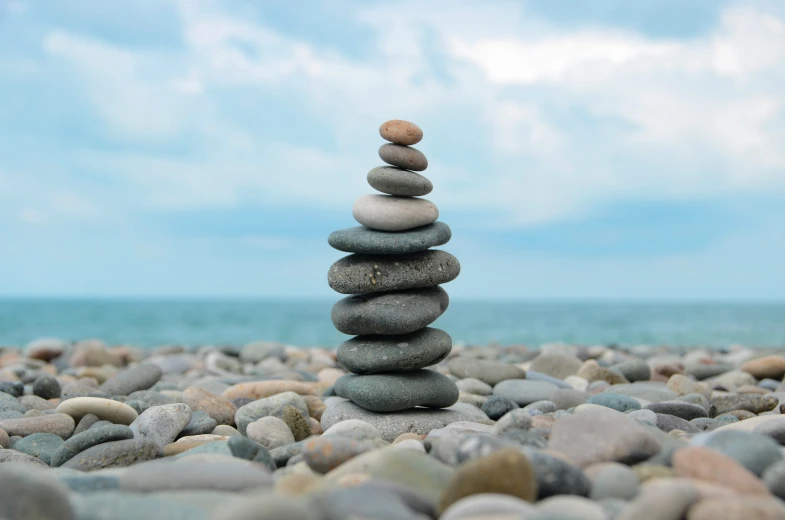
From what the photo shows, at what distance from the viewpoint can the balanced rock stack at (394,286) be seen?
5816mm

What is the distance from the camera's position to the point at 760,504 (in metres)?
2.86

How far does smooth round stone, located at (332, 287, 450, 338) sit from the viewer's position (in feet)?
19.0

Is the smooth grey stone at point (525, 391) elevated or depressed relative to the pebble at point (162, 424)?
elevated

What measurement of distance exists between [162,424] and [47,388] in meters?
3.06

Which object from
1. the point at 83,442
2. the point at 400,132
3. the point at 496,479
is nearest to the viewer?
the point at 496,479

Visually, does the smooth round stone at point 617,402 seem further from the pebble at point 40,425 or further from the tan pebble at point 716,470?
the pebble at point 40,425

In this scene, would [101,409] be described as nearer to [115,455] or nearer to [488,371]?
[115,455]

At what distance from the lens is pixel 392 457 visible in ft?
11.8

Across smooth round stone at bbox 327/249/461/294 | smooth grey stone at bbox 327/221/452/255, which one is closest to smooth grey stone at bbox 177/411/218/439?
smooth round stone at bbox 327/249/461/294

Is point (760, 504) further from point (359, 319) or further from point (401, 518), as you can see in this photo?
point (359, 319)

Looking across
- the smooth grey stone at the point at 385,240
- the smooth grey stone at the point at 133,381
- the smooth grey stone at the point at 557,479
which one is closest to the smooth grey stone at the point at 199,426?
the smooth grey stone at the point at 385,240

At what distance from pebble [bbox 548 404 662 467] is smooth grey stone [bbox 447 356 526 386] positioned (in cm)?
435

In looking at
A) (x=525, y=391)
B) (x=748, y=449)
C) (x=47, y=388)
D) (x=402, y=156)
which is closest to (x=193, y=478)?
(x=748, y=449)

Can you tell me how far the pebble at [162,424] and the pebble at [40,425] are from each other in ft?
2.35
